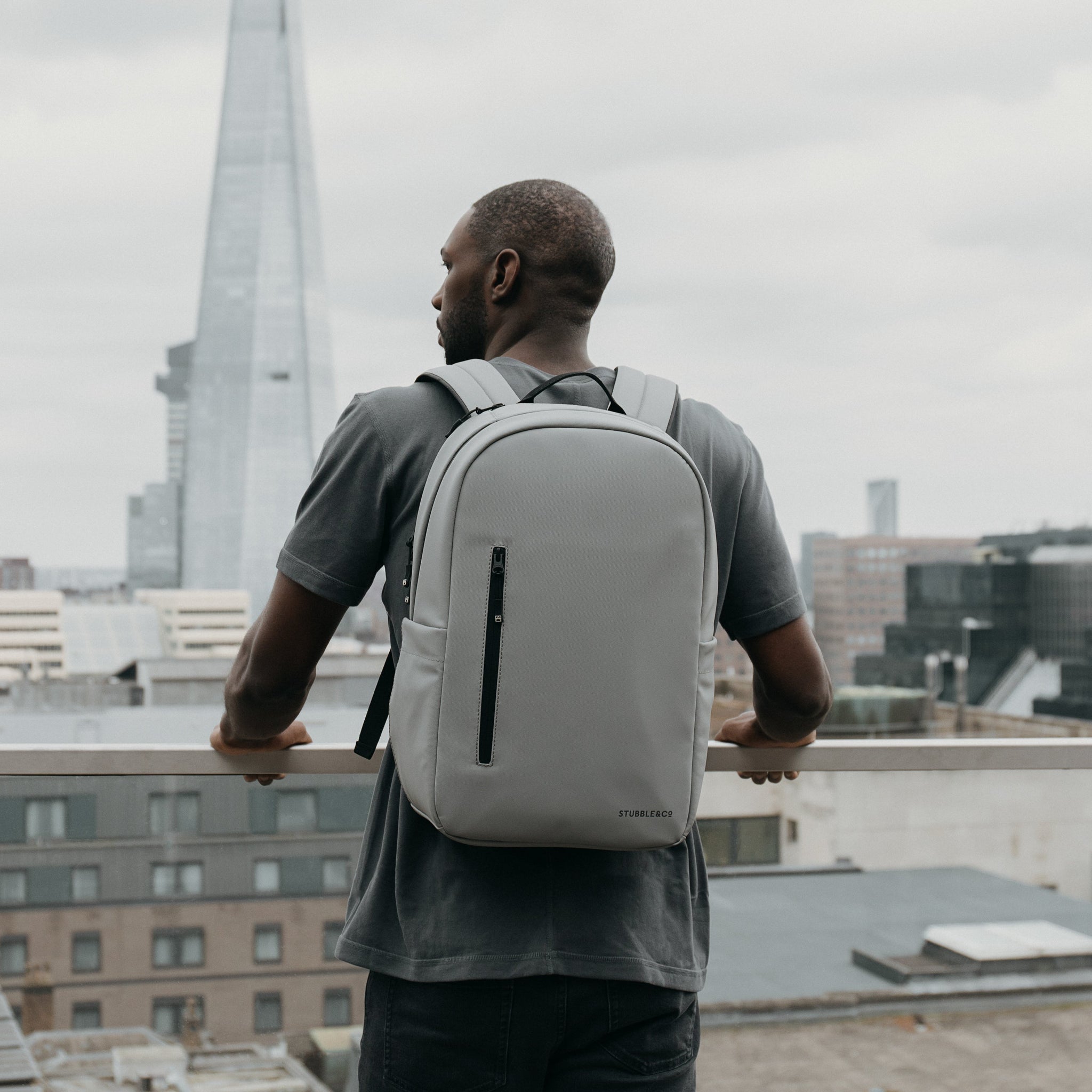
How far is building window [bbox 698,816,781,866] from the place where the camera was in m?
1.69

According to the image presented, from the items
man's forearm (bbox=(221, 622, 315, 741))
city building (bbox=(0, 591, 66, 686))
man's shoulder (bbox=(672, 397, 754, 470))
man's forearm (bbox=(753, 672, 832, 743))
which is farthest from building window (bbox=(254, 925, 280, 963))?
city building (bbox=(0, 591, 66, 686))

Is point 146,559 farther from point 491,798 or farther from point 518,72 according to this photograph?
point 491,798

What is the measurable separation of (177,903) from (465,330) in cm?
95

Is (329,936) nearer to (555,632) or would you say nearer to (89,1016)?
(89,1016)

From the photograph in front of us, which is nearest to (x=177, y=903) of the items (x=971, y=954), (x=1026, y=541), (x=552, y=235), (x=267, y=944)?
(x=267, y=944)

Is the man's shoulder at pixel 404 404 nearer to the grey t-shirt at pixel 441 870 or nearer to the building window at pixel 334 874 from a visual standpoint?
the grey t-shirt at pixel 441 870

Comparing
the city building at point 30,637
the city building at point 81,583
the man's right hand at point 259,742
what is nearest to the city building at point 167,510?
the city building at point 81,583

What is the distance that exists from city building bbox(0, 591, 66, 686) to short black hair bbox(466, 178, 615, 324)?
76.1ft

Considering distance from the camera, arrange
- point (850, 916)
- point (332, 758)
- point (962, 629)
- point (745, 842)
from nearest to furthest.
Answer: point (332, 758) → point (745, 842) → point (850, 916) → point (962, 629)

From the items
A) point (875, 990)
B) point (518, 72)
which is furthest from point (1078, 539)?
point (875, 990)

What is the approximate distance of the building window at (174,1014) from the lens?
1631mm

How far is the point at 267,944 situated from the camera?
1648mm

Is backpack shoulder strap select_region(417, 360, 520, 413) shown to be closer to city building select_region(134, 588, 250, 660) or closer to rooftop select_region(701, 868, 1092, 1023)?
rooftop select_region(701, 868, 1092, 1023)

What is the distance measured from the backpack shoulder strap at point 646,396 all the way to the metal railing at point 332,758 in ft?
1.88
